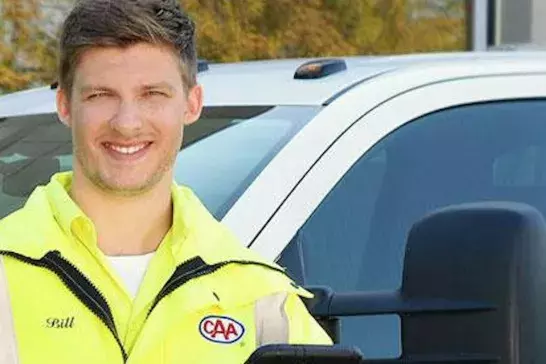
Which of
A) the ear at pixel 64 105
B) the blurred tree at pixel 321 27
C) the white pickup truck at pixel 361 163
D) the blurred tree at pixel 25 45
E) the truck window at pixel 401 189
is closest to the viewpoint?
the ear at pixel 64 105

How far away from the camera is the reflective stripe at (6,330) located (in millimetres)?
1938

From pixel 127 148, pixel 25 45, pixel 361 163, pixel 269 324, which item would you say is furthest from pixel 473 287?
pixel 25 45

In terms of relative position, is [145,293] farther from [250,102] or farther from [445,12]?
[445,12]

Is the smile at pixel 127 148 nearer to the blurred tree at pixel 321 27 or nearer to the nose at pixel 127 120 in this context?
the nose at pixel 127 120

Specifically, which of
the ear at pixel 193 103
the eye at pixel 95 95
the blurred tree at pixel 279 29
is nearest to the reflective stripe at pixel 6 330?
the eye at pixel 95 95

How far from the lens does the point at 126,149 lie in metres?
2.09

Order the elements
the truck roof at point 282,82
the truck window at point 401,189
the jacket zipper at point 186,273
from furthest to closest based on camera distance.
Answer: the truck roof at point 282,82 → the truck window at point 401,189 → the jacket zipper at point 186,273

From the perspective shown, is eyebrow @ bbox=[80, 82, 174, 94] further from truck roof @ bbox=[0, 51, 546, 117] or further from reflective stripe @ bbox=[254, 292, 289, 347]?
truck roof @ bbox=[0, 51, 546, 117]

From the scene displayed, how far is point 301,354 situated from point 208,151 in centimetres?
126

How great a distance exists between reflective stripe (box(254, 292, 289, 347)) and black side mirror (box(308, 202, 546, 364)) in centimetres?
53

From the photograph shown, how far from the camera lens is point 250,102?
10.7 feet

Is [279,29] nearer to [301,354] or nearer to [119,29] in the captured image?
[119,29]

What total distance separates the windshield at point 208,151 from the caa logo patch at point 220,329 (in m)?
0.77

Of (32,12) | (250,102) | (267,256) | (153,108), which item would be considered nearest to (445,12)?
(32,12)
